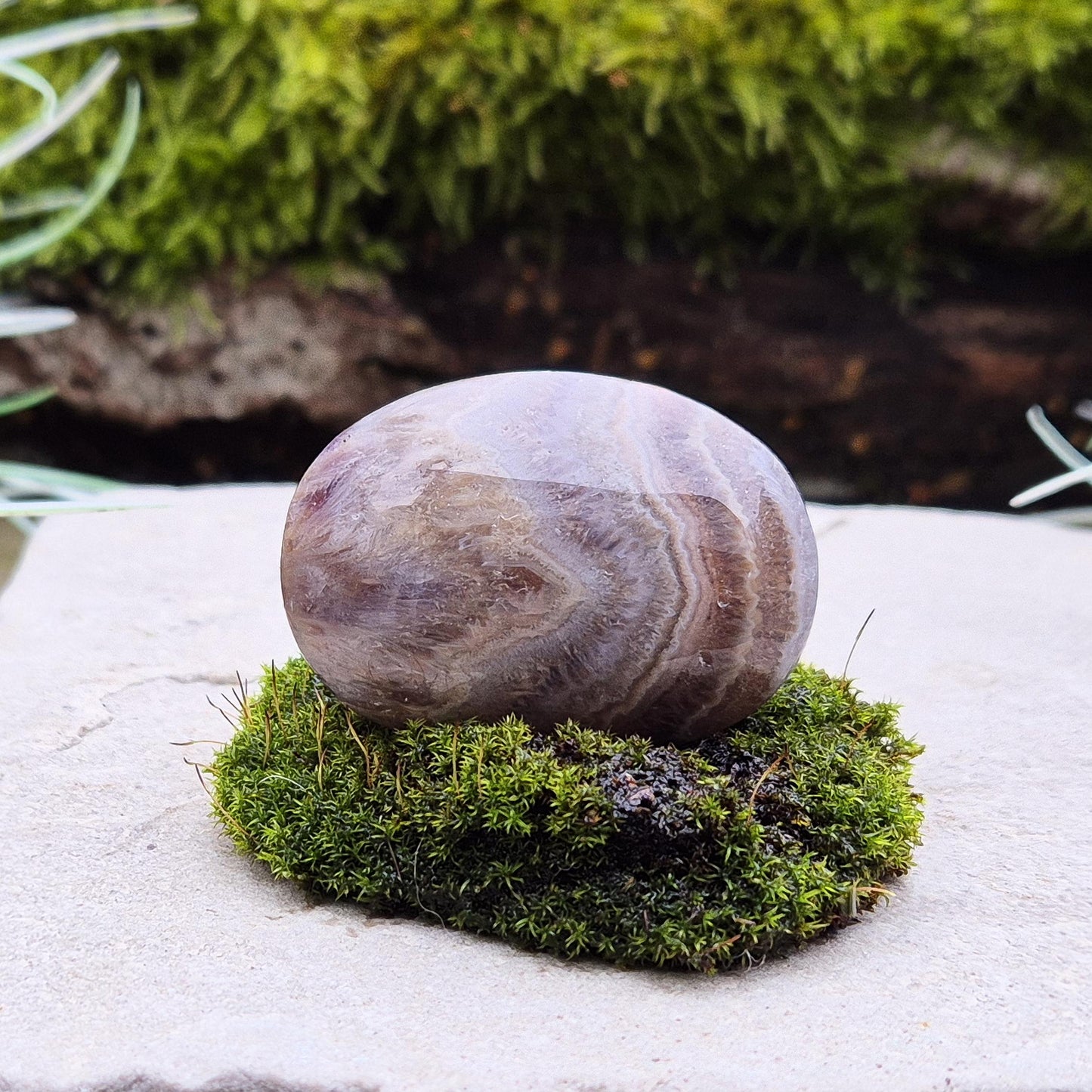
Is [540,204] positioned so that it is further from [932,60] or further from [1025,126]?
[1025,126]

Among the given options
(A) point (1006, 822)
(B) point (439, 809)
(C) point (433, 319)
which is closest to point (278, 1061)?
(B) point (439, 809)

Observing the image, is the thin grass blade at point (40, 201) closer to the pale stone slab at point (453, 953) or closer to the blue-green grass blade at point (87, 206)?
the blue-green grass blade at point (87, 206)

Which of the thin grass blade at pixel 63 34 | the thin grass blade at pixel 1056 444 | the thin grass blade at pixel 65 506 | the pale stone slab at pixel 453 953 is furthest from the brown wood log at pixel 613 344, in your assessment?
the thin grass blade at pixel 65 506

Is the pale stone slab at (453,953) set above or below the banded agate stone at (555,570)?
below

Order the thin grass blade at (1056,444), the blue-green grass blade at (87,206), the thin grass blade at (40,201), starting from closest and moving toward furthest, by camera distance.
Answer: the blue-green grass blade at (87,206) → the thin grass blade at (1056,444) → the thin grass blade at (40,201)

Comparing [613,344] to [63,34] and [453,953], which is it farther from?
[453,953]
